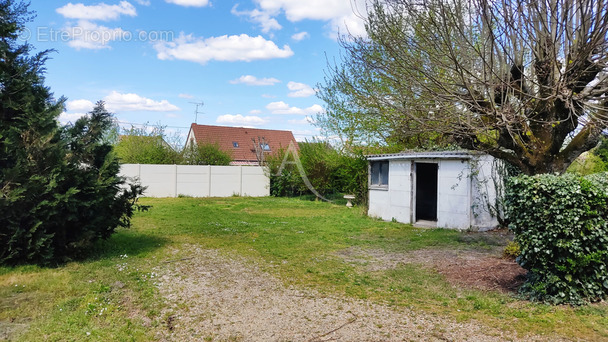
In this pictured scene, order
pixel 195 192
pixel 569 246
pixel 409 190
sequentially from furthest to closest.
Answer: pixel 195 192 → pixel 409 190 → pixel 569 246

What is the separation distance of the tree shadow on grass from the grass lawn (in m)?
0.02

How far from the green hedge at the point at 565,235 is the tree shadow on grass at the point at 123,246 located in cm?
654

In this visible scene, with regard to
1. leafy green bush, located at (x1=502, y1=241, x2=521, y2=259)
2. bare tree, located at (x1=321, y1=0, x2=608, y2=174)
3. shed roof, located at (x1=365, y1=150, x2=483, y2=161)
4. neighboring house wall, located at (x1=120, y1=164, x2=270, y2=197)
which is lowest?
leafy green bush, located at (x1=502, y1=241, x2=521, y2=259)

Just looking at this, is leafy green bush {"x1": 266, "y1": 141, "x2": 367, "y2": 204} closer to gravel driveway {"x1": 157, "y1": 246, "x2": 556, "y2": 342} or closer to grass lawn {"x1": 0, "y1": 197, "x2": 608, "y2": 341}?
grass lawn {"x1": 0, "y1": 197, "x2": 608, "y2": 341}

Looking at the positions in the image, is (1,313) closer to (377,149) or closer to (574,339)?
(574,339)

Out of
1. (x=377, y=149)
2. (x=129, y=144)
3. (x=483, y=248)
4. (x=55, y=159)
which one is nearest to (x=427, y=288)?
(x=483, y=248)

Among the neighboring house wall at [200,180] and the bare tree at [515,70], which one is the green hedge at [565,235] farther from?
the neighboring house wall at [200,180]

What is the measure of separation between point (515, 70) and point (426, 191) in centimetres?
859

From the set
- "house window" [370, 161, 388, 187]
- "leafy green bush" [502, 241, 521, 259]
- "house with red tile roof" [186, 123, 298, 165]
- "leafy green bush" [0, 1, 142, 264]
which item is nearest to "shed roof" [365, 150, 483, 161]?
"house window" [370, 161, 388, 187]

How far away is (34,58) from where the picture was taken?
6.95m

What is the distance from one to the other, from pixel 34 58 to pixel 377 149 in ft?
40.1

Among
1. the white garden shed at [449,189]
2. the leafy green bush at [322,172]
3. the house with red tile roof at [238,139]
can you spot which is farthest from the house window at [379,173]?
the house with red tile roof at [238,139]

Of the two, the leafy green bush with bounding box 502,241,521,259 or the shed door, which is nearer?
the leafy green bush with bounding box 502,241,521,259

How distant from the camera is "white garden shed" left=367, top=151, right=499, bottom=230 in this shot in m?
10.6
